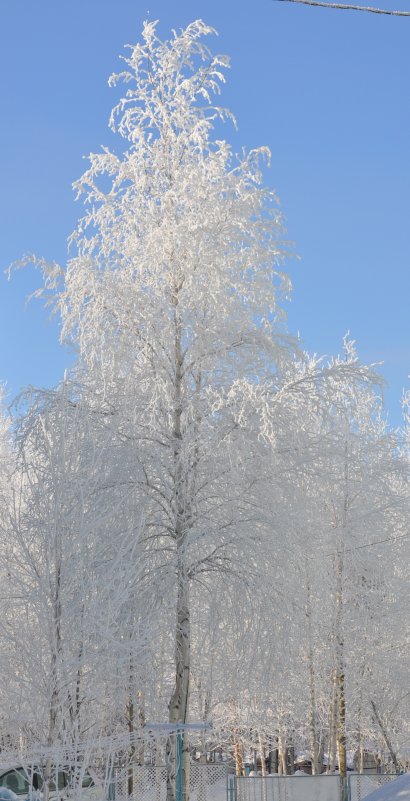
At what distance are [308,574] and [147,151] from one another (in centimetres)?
712

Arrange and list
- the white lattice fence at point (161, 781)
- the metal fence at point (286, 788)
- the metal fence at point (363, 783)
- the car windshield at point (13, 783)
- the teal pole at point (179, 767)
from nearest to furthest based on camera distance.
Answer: the teal pole at point (179, 767), the car windshield at point (13, 783), the metal fence at point (286, 788), the white lattice fence at point (161, 781), the metal fence at point (363, 783)

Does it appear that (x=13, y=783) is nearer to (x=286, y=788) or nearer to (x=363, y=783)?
(x=286, y=788)

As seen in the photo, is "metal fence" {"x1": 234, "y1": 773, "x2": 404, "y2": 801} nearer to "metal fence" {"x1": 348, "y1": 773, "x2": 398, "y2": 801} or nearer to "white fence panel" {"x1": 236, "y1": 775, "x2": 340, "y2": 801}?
"white fence panel" {"x1": 236, "y1": 775, "x2": 340, "y2": 801}

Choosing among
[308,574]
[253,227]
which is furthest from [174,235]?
[308,574]

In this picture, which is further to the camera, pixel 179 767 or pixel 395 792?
pixel 395 792

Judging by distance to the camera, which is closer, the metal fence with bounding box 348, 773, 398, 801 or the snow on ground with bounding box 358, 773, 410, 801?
the snow on ground with bounding box 358, 773, 410, 801

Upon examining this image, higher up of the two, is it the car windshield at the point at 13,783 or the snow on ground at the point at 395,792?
the car windshield at the point at 13,783

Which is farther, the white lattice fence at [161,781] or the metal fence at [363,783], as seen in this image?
the metal fence at [363,783]

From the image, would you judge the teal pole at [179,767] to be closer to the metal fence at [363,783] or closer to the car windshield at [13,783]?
the car windshield at [13,783]

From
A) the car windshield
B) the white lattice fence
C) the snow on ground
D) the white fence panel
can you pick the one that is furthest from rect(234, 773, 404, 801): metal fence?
the car windshield

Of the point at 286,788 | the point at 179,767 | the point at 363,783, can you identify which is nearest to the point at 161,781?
the point at 286,788

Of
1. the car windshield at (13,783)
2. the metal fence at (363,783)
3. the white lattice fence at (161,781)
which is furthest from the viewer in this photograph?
the metal fence at (363,783)

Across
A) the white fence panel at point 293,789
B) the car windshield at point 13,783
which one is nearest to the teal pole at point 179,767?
the car windshield at point 13,783

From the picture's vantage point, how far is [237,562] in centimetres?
1209
